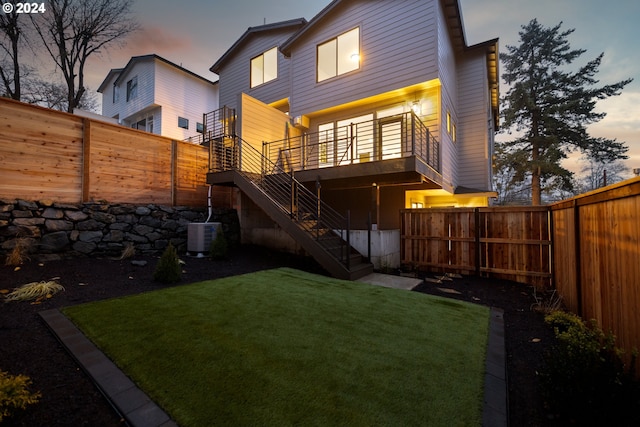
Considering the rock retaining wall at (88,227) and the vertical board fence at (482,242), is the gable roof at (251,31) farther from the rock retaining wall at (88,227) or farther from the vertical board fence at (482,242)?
the vertical board fence at (482,242)

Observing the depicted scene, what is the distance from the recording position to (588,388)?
2.00 meters

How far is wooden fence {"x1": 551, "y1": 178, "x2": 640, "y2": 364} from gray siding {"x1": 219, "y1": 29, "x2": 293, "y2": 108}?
1116 cm

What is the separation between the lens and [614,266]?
9.33 feet

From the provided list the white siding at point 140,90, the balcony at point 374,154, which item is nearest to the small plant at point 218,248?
the balcony at point 374,154

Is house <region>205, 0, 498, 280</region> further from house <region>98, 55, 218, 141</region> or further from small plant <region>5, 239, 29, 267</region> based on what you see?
house <region>98, 55, 218, 141</region>

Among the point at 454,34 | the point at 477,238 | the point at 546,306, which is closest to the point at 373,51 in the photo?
the point at 454,34

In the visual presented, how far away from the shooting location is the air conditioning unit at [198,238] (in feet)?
26.0

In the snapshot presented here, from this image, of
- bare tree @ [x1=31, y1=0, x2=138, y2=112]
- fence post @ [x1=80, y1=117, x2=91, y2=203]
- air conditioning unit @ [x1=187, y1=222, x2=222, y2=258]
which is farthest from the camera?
bare tree @ [x1=31, y1=0, x2=138, y2=112]

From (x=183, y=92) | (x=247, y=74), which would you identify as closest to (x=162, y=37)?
(x=183, y=92)

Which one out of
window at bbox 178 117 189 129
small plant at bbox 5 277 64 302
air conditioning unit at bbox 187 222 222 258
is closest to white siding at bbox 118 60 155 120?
window at bbox 178 117 189 129

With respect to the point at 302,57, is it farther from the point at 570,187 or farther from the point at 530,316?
the point at 570,187

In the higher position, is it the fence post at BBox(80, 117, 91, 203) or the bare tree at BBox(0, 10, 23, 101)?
the bare tree at BBox(0, 10, 23, 101)

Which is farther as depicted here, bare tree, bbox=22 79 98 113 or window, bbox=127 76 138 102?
window, bbox=127 76 138 102

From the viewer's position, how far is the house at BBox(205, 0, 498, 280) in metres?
8.09
